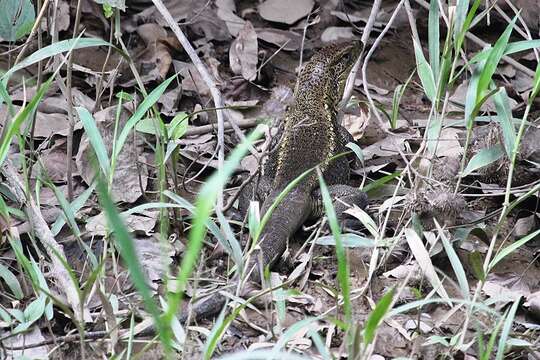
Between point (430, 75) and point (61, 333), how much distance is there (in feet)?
7.50

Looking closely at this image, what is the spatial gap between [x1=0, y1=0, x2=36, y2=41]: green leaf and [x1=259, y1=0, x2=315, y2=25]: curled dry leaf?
312cm

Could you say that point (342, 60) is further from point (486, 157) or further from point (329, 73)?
point (486, 157)

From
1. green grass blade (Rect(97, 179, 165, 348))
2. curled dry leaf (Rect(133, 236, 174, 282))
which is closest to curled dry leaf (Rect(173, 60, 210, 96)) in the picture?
curled dry leaf (Rect(133, 236, 174, 282))

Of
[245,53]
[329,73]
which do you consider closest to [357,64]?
[329,73]

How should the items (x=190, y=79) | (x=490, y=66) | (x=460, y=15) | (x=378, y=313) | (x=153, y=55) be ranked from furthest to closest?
1. (x=153, y=55)
2. (x=190, y=79)
3. (x=460, y=15)
4. (x=490, y=66)
5. (x=378, y=313)

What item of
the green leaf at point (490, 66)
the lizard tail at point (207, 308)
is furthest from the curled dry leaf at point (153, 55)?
the green leaf at point (490, 66)

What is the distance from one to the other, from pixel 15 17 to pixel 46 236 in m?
1.25

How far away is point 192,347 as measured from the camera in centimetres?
395

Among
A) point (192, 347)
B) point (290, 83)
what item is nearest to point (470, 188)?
point (290, 83)

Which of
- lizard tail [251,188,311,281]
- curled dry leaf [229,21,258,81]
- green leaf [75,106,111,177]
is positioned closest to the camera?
green leaf [75,106,111,177]

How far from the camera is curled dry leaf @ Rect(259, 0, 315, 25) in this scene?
750 cm

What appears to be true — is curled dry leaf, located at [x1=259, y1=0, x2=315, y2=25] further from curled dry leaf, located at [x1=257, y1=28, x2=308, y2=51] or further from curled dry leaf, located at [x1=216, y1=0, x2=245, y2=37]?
curled dry leaf, located at [x1=216, y1=0, x2=245, y2=37]

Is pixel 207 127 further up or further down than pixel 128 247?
further down

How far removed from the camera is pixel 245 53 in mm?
7012
